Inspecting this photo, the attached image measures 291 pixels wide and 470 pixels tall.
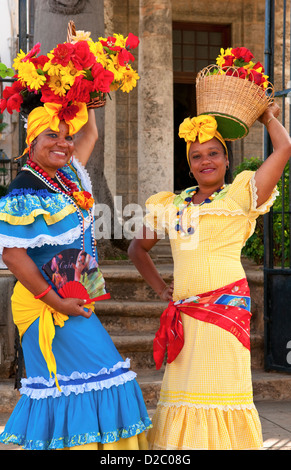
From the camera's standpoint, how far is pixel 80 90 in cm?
307

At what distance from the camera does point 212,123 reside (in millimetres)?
3275

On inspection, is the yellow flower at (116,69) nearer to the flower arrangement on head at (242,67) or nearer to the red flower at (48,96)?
the red flower at (48,96)

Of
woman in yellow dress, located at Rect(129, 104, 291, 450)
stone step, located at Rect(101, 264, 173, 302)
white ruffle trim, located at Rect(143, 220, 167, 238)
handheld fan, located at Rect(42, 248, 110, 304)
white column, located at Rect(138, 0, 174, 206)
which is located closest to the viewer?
handheld fan, located at Rect(42, 248, 110, 304)

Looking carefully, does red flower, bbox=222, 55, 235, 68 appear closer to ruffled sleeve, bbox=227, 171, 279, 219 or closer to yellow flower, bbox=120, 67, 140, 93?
yellow flower, bbox=120, 67, 140, 93

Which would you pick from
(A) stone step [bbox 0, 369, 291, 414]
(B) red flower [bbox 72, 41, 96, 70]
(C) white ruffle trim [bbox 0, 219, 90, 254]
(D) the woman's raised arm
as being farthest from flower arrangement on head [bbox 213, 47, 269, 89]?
(A) stone step [bbox 0, 369, 291, 414]

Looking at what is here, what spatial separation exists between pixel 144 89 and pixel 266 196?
6834mm

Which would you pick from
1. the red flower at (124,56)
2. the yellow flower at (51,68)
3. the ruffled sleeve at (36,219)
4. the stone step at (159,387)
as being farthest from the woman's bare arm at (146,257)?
the stone step at (159,387)

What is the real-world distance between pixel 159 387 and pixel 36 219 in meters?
2.53

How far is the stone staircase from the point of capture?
5152 millimetres

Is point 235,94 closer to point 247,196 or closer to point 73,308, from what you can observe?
point 247,196

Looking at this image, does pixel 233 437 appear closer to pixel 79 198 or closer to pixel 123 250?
pixel 79 198

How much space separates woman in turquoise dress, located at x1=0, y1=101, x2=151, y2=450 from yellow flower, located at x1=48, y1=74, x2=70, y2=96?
112mm

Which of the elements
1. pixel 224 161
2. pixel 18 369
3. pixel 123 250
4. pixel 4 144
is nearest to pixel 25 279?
pixel 224 161

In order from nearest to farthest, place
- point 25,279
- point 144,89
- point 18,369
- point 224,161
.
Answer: point 25,279, point 224,161, point 18,369, point 144,89
